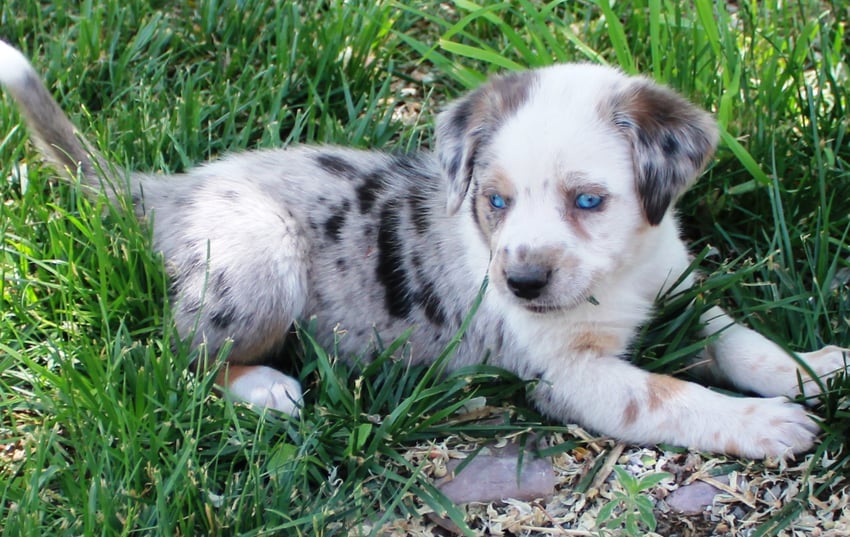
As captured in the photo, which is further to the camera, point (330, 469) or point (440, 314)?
point (440, 314)

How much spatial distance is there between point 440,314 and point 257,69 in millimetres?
2043

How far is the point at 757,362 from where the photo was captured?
3621mm

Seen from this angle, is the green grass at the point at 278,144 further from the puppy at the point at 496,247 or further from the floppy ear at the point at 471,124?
the floppy ear at the point at 471,124

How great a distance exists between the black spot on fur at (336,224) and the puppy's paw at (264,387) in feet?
1.75

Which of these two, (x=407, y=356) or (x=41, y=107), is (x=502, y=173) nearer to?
(x=407, y=356)

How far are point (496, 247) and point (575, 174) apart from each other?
34cm

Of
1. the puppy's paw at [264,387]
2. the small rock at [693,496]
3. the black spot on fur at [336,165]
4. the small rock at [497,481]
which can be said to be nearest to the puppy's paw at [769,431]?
the small rock at [693,496]

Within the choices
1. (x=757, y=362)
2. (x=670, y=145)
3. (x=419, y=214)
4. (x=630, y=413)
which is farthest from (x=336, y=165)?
(x=757, y=362)

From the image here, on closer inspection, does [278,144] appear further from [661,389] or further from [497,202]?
[661,389]

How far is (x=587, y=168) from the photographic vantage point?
318cm

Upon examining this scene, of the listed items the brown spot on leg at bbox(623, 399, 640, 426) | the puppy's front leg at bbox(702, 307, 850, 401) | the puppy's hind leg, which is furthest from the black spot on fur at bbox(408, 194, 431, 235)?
the puppy's front leg at bbox(702, 307, 850, 401)

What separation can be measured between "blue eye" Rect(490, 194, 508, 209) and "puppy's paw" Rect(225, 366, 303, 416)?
3.03ft

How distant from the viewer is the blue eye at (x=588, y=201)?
10.5 feet

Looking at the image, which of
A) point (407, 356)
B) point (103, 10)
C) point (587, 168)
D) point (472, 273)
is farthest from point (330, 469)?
point (103, 10)
